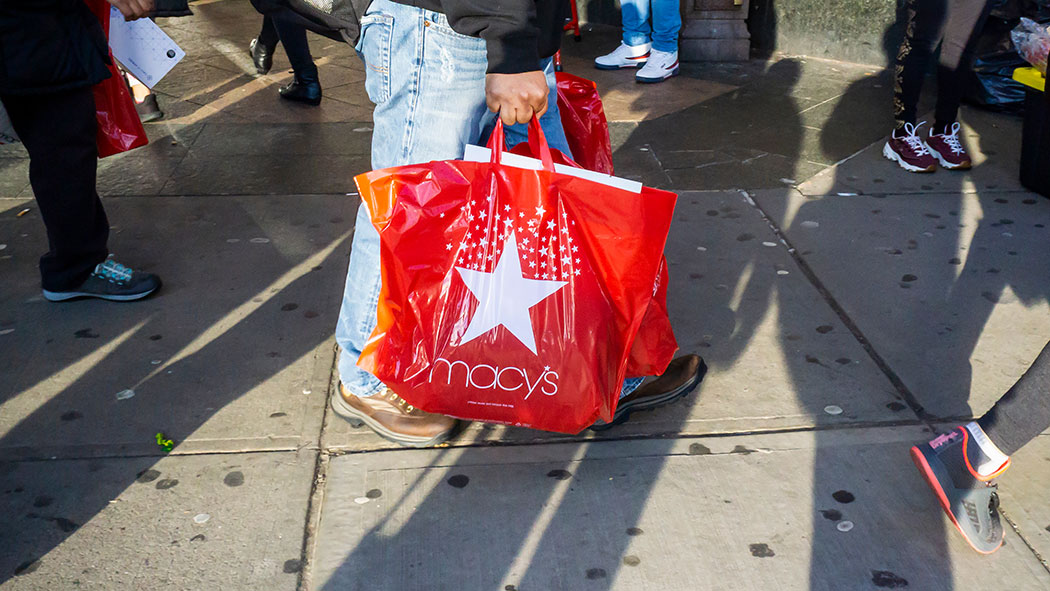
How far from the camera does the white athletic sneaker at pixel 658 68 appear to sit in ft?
19.0

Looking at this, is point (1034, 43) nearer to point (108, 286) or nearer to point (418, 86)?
point (418, 86)

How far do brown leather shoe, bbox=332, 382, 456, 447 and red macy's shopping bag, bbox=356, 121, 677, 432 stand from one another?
0.26 metres

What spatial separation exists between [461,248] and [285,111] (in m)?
3.59

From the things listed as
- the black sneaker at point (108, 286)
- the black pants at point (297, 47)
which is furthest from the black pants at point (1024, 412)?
the black pants at point (297, 47)

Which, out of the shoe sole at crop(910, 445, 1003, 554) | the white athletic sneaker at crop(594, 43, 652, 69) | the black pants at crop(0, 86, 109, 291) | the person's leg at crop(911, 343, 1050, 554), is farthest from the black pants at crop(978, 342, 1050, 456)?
the white athletic sneaker at crop(594, 43, 652, 69)

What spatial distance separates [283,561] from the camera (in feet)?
6.64

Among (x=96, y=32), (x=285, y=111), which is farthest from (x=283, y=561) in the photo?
(x=285, y=111)

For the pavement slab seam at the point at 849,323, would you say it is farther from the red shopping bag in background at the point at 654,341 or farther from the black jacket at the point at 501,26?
the black jacket at the point at 501,26

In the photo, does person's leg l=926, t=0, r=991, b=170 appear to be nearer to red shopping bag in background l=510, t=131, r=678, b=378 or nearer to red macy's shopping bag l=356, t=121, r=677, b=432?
red shopping bag in background l=510, t=131, r=678, b=378

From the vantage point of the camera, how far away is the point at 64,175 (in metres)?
2.95

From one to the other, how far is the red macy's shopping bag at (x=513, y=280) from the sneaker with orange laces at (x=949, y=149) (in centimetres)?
270

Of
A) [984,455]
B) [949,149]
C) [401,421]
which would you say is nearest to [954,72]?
[949,149]

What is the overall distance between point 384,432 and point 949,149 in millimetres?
3128

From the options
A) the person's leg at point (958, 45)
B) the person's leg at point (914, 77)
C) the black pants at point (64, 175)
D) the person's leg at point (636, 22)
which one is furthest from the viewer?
the person's leg at point (636, 22)
